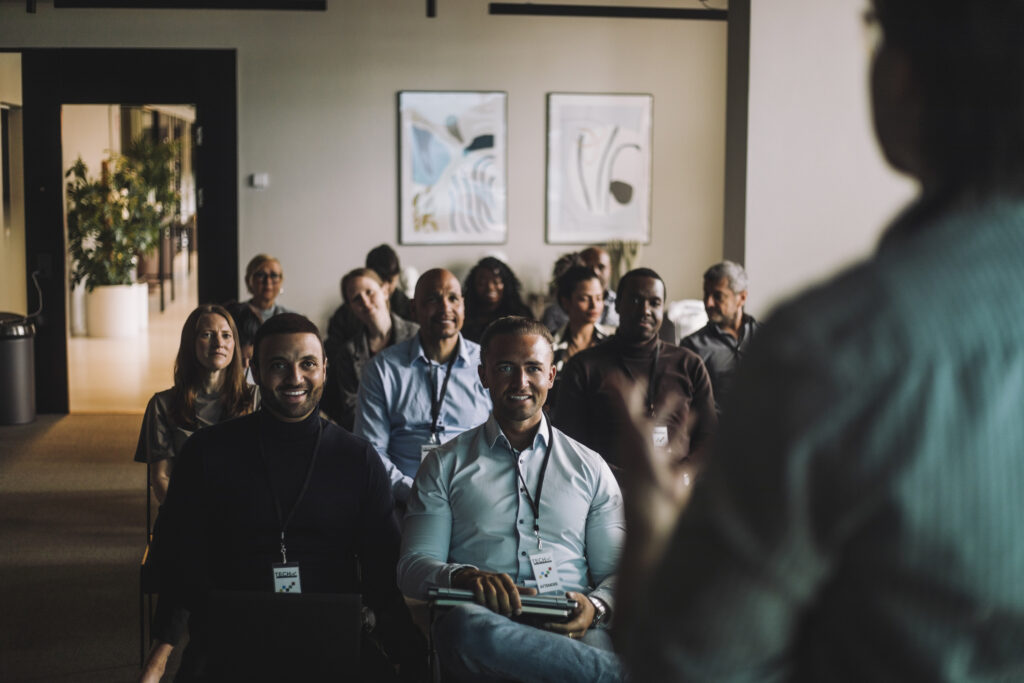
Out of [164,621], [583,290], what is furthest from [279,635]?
[583,290]

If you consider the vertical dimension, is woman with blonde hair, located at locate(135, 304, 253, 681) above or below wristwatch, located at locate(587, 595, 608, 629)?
above

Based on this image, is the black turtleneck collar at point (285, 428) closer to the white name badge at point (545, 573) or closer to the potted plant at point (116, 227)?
the white name badge at point (545, 573)

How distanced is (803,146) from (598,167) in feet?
10.0

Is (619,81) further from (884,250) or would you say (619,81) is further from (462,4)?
(884,250)

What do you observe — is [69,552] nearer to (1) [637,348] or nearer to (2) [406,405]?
(2) [406,405]

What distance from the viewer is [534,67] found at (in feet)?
28.6

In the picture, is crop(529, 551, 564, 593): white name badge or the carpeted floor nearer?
crop(529, 551, 564, 593): white name badge

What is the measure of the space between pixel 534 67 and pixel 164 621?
6873 mm

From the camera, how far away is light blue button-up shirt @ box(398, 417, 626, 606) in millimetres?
2729

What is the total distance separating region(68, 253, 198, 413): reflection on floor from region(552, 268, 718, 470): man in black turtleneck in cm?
Answer: 571

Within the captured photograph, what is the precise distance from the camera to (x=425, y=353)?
4.34 m

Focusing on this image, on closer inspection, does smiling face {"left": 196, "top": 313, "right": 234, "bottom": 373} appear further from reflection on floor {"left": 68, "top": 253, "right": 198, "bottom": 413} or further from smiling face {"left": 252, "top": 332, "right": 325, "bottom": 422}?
reflection on floor {"left": 68, "top": 253, "right": 198, "bottom": 413}

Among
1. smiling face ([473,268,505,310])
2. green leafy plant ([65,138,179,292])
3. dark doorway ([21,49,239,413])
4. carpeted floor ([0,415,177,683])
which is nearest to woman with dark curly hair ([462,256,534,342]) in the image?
smiling face ([473,268,505,310])

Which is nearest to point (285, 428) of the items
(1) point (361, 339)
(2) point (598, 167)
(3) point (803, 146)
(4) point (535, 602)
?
(4) point (535, 602)
